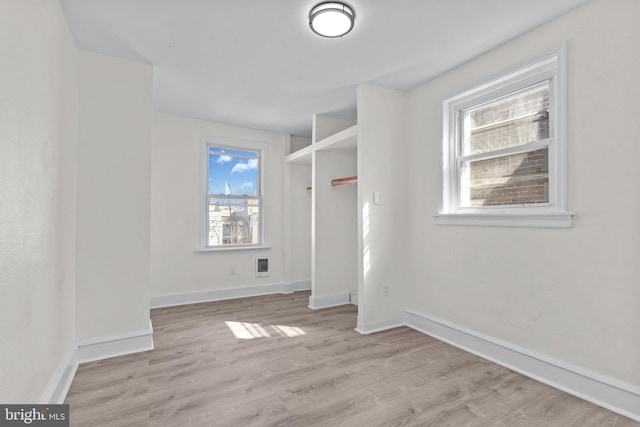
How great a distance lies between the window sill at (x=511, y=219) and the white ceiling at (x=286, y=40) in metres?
1.36

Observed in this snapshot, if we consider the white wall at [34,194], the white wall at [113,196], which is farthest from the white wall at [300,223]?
the white wall at [34,194]

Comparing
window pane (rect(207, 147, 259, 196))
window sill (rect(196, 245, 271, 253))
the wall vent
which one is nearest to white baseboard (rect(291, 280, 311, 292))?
the wall vent

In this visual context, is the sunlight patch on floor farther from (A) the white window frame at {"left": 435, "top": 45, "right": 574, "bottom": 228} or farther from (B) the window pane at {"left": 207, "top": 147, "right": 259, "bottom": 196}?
(B) the window pane at {"left": 207, "top": 147, "right": 259, "bottom": 196}

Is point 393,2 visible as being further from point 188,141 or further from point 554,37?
point 188,141

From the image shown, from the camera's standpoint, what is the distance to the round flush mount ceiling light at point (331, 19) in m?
1.99

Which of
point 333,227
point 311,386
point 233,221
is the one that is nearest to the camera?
point 311,386

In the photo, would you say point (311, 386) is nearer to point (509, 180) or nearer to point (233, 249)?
point (509, 180)

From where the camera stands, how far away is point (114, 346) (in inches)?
103

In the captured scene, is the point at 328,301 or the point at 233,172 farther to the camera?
the point at 233,172

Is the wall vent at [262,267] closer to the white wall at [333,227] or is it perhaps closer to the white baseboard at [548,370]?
the white wall at [333,227]

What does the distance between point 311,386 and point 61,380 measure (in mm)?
1616

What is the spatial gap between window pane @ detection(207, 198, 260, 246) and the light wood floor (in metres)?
1.66

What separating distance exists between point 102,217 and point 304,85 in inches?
87.5

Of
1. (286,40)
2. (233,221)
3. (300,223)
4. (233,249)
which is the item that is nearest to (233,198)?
(233,221)
